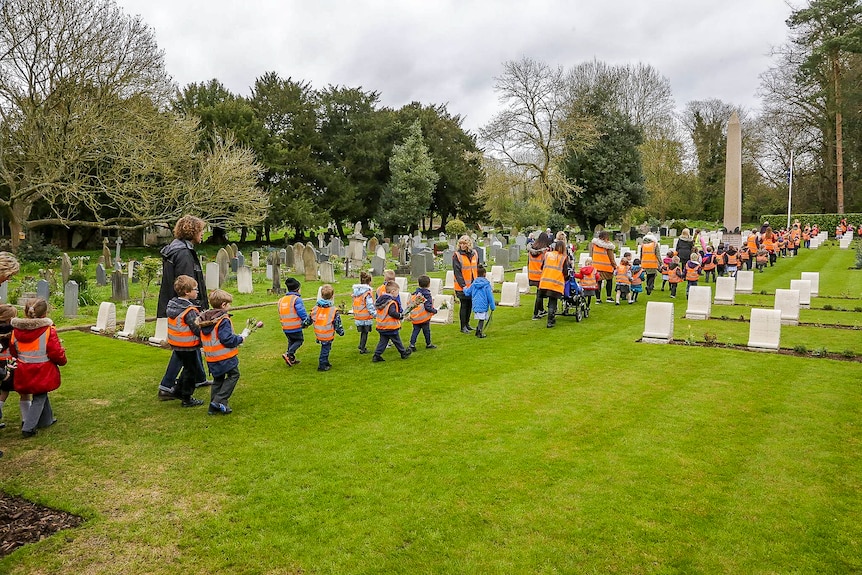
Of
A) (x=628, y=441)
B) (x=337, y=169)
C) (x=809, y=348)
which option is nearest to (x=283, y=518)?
(x=628, y=441)

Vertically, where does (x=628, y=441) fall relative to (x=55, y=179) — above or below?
below

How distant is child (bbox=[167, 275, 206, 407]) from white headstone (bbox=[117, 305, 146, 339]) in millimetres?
5209

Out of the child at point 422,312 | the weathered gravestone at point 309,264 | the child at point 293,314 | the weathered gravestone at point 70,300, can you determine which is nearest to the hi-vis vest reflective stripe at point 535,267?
the child at point 422,312

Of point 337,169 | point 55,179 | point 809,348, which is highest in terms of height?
point 337,169

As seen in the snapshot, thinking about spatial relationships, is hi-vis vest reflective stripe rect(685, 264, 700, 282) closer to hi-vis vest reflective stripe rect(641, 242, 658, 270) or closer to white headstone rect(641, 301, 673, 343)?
hi-vis vest reflective stripe rect(641, 242, 658, 270)

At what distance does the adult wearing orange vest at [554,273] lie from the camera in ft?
39.3

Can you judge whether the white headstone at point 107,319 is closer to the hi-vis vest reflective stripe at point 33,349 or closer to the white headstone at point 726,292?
the hi-vis vest reflective stripe at point 33,349

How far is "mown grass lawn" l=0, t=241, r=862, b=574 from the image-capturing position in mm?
4148

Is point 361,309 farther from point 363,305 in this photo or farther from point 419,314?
point 419,314

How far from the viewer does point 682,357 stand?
977 cm

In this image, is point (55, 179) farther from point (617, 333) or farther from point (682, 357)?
point (682, 357)

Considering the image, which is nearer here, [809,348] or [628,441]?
[628,441]

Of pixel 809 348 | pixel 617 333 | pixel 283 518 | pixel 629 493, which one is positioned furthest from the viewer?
pixel 617 333

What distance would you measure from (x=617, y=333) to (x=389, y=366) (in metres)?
4.98
